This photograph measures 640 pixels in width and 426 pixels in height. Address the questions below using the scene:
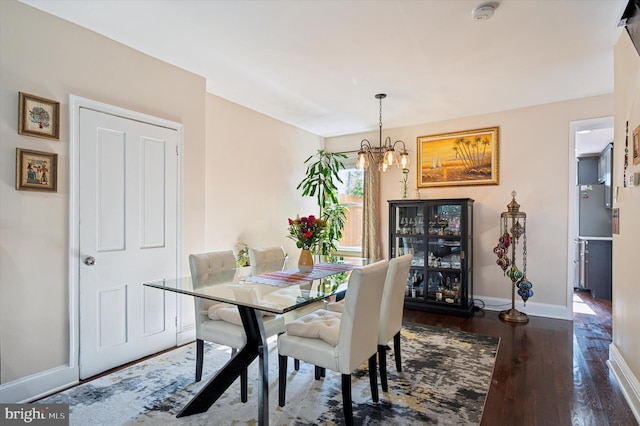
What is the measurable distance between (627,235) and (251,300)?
2.73 meters

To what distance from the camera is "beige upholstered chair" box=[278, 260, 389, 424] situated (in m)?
1.91

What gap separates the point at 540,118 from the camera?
429cm

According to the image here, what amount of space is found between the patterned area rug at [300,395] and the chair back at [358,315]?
45cm


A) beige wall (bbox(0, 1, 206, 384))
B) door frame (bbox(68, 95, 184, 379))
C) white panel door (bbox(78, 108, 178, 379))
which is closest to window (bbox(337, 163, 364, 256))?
white panel door (bbox(78, 108, 178, 379))

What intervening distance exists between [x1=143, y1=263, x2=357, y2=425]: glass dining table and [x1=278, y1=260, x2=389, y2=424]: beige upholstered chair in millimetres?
196

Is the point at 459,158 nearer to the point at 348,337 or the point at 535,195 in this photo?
the point at 535,195

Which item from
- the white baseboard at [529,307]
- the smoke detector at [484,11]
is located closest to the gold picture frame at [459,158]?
the white baseboard at [529,307]

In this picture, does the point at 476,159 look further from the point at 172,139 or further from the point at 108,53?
the point at 108,53

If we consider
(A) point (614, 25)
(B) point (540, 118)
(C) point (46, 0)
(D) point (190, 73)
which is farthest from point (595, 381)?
(C) point (46, 0)

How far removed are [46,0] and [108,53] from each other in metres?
0.50

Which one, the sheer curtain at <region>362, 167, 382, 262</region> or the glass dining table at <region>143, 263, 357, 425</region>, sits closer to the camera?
the glass dining table at <region>143, 263, 357, 425</region>

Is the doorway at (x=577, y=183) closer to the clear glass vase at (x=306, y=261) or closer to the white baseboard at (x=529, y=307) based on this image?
the white baseboard at (x=529, y=307)

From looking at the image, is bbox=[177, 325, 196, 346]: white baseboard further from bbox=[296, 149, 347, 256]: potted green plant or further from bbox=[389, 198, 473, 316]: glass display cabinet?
bbox=[389, 198, 473, 316]: glass display cabinet

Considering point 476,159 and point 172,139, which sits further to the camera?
point 476,159
